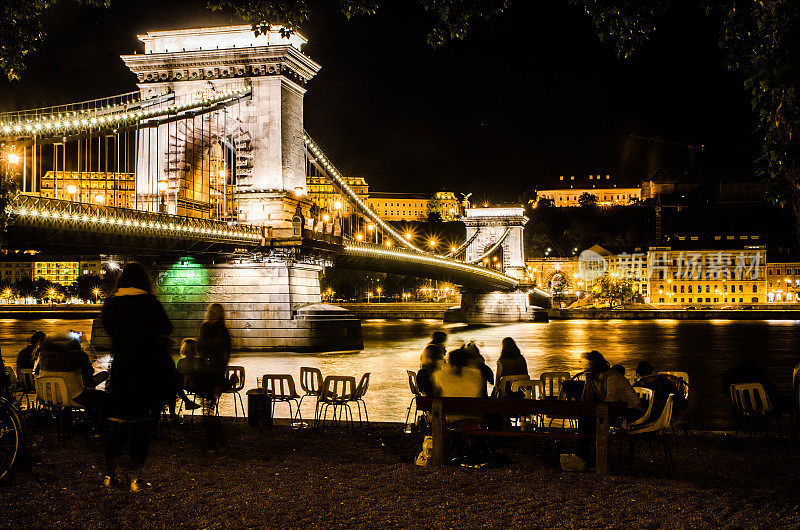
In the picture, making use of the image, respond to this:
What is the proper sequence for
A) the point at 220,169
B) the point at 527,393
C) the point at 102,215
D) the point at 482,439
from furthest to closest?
the point at 220,169
the point at 102,215
the point at 527,393
the point at 482,439

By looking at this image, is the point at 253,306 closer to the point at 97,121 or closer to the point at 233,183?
the point at 233,183

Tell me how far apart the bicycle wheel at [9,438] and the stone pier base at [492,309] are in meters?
62.3

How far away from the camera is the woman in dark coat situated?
6.02 metres

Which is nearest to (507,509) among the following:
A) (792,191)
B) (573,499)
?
(573,499)

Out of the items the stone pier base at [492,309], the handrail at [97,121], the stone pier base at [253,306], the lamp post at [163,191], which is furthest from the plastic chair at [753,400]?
the stone pier base at [492,309]

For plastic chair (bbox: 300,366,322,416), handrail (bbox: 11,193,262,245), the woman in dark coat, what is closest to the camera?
the woman in dark coat

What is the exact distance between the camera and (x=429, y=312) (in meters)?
85.8

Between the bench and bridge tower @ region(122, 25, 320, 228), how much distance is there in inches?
892

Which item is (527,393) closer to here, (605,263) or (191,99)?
(191,99)

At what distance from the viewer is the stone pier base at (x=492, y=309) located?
6844cm

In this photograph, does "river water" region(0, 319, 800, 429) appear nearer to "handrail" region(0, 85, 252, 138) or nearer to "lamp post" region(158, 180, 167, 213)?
"lamp post" region(158, 180, 167, 213)

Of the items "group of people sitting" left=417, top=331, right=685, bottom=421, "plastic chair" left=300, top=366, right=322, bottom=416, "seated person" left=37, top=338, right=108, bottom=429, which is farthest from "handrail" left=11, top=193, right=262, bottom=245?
"group of people sitting" left=417, top=331, right=685, bottom=421

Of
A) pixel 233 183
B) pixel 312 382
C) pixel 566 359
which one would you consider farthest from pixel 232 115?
pixel 312 382

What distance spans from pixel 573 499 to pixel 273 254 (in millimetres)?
22866
